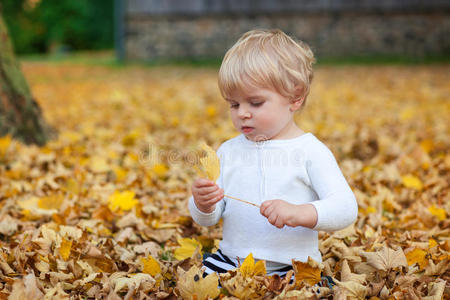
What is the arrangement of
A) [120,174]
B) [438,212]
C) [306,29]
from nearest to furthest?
[438,212] → [120,174] → [306,29]

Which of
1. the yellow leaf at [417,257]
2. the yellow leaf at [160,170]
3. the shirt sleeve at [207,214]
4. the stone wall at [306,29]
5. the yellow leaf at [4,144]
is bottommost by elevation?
the stone wall at [306,29]

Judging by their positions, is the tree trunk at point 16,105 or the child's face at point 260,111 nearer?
the child's face at point 260,111

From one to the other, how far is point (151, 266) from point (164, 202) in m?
0.92

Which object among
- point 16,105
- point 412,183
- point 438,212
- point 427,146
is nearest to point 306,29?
point 427,146

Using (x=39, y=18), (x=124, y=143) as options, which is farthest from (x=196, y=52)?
(x=39, y=18)

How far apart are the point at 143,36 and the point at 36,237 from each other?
12.7 metres

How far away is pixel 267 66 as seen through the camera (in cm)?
161

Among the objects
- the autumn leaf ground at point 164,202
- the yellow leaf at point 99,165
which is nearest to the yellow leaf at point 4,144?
the autumn leaf ground at point 164,202

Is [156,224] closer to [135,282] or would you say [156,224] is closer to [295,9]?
[135,282]

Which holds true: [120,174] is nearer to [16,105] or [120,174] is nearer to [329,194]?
[16,105]

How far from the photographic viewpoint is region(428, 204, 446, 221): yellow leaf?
2355 millimetres

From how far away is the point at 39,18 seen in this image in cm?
3022

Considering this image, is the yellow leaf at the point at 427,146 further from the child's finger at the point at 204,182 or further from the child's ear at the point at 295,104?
the child's finger at the point at 204,182

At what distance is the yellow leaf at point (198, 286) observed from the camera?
155cm
